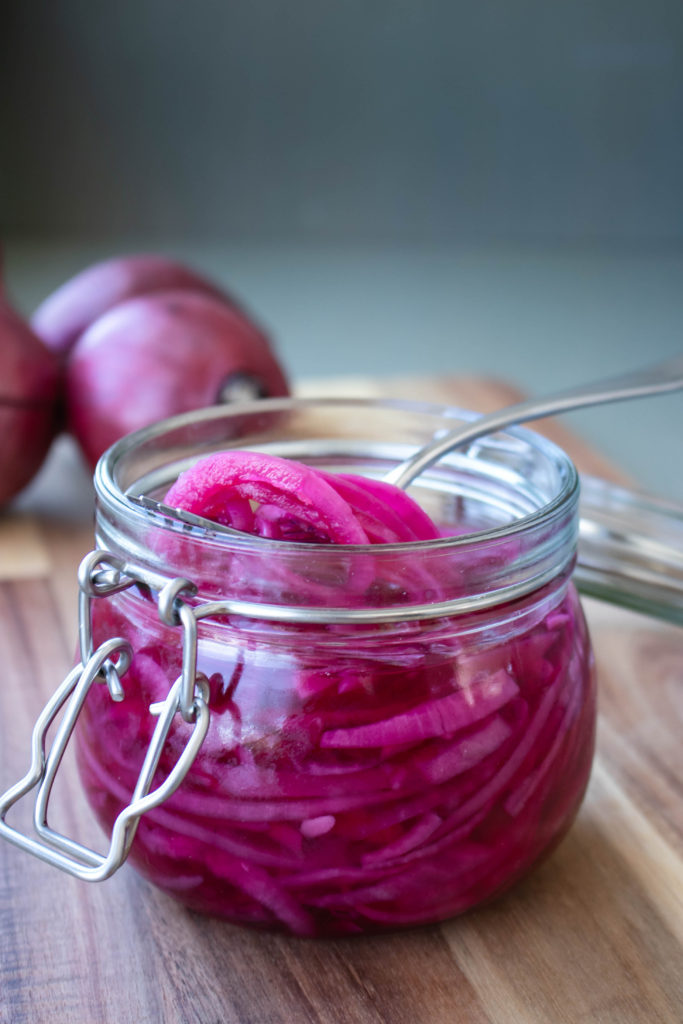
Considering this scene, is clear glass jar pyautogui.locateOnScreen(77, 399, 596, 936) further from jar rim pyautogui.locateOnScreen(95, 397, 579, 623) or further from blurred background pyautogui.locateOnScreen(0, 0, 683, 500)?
blurred background pyautogui.locateOnScreen(0, 0, 683, 500)

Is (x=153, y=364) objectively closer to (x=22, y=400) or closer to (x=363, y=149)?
(x=22, y=400)

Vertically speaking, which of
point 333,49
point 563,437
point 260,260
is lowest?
point 260,260

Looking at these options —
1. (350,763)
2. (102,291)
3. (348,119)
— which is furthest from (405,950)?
(348,119)

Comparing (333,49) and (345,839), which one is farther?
(333,49)

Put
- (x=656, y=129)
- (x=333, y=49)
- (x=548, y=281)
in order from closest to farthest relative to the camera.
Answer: (x=548, y=281)
(x=333, y=49)
(x=656, y=129)

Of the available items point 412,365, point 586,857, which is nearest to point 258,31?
point 412,365

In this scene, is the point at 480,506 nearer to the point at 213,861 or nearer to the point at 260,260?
the point at 213,861
